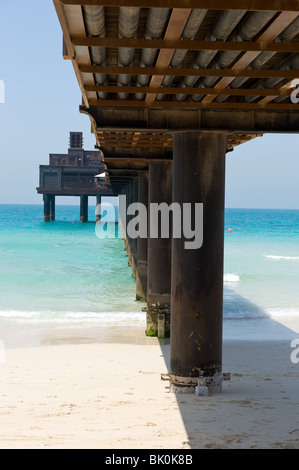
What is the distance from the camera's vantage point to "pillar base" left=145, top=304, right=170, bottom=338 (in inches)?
513

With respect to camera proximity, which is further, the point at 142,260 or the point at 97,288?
the point at 97,288

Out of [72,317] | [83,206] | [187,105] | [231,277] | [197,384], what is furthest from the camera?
[83,206]

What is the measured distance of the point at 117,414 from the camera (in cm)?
686

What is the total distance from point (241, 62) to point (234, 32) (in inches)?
25.1

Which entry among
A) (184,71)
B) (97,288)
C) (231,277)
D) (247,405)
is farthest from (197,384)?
(231,277)

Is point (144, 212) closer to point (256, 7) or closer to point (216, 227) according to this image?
point (216, 227)

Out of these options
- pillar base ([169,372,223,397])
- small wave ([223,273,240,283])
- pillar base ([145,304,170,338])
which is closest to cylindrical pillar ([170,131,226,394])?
pillar base ([169,372,223,397])

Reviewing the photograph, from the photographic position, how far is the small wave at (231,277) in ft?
95.8

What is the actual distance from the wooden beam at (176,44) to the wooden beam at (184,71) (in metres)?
0.78

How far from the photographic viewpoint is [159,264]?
13477 mm

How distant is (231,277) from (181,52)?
2585 cm

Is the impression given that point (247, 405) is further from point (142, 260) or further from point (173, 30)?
point (142, 260)

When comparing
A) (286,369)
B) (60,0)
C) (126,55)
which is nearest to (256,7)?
(60,0)

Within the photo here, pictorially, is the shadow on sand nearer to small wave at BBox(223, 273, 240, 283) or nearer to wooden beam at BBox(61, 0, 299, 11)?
wooden beam at BBox(61, 0, 299, 11)
